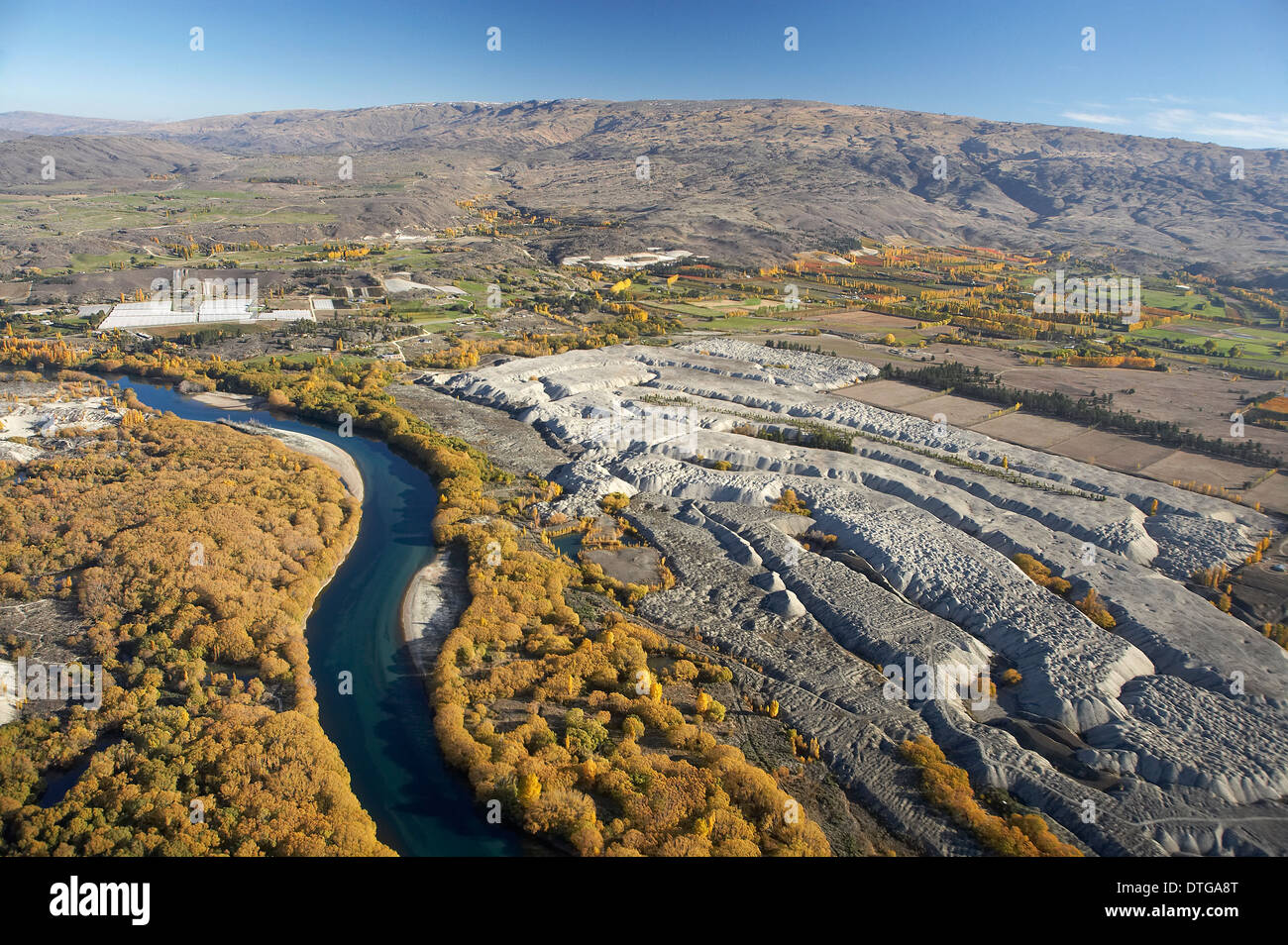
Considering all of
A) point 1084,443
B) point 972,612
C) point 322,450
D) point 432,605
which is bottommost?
point 972,612

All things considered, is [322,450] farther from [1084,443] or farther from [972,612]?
[1084,443]

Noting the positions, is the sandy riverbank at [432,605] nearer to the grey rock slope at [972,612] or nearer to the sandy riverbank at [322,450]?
the grey rock slope at [972,612]

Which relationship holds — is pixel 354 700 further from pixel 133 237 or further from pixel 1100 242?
pixel 1100 242

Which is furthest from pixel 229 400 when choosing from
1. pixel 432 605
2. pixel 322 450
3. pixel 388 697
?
pixel 388 697

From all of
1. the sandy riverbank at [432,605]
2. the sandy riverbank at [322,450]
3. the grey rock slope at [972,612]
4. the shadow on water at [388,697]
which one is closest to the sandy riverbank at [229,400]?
the sandy riverbank at [322,450]

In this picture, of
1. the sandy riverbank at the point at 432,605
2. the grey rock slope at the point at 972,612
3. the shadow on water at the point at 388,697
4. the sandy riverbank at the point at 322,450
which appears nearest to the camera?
the shadow on water at the point at 388,697

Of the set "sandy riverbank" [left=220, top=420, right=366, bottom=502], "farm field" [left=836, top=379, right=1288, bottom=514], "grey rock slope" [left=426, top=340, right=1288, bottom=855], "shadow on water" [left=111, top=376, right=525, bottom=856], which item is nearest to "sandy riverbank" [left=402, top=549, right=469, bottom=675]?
"shadow on water" [left=111, top=376, right=525, bottom=856]

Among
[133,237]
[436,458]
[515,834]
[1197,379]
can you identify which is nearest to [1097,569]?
[515,834]
